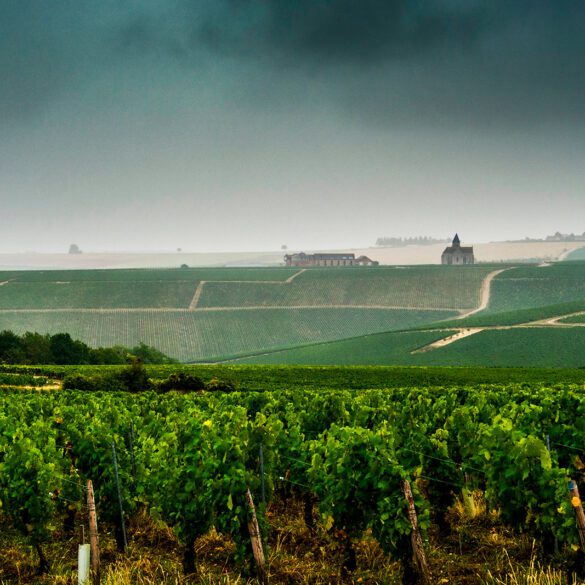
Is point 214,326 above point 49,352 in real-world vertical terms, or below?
below

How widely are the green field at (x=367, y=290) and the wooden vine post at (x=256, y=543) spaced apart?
13446 cm

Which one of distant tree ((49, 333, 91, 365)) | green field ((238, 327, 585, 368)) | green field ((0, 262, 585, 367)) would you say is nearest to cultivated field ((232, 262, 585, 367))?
green field ((238, 327, 585, 368))

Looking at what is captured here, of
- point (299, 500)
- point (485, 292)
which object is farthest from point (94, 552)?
point (485, 292)

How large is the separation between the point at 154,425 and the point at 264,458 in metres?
5.56

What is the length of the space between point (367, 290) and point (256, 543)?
14552 centimetres

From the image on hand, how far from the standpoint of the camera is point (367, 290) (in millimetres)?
155000

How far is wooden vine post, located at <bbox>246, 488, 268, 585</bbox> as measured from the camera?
10.6m

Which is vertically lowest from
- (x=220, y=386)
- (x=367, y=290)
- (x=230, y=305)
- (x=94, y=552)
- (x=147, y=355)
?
(x=147, y=355)

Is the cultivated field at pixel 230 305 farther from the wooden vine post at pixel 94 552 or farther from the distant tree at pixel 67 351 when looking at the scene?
the wooden vine post at pixel 94 552

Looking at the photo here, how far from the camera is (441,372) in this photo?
5450 centimetres

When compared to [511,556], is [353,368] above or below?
below

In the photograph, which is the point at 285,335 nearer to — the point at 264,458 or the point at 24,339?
the point at 24,339

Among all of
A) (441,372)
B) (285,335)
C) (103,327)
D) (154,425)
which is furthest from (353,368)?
(103,327)

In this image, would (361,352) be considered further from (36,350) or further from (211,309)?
(211,309)
